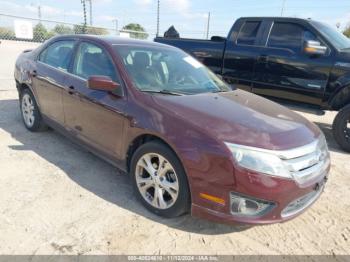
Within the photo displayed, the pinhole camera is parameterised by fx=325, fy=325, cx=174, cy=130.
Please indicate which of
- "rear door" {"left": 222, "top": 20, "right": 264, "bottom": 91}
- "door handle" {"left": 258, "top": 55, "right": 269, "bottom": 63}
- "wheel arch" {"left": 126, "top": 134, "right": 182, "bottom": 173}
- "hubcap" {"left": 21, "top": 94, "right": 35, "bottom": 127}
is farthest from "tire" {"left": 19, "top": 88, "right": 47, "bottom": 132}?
"door handle" {"left": 258, "top": 55, "right": 269, "bottom": 63}

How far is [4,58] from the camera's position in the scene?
11172mm

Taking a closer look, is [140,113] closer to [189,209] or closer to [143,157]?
[143,157]

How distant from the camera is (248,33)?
6.24m

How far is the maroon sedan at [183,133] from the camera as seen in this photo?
251cm

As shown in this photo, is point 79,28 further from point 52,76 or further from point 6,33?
point 52,76

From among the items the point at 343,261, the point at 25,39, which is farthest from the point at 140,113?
the point at 25,39

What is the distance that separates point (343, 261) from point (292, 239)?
1.35 feet

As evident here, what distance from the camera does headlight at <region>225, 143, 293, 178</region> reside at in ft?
8.05

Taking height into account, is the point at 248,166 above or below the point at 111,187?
above

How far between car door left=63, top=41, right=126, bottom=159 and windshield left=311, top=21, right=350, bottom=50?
3.89m

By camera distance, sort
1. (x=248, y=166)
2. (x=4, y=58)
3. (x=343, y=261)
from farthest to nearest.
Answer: (x=4, y=58) < (x=343, y=261) < (x=248, y=166)

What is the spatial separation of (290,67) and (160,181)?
3738 mm

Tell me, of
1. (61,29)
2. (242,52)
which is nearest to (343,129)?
(242,52)

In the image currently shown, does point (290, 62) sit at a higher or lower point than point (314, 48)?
lower
